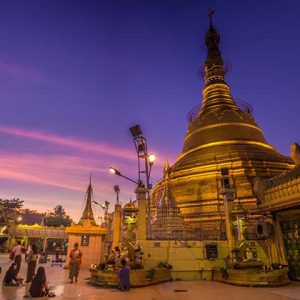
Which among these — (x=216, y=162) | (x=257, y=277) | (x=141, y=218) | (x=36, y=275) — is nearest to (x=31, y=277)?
(x=36, y=275)

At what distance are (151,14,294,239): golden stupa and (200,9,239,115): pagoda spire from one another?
0.13 meters

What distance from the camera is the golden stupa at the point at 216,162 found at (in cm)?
2398

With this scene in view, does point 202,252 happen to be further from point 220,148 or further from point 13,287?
point 220,148

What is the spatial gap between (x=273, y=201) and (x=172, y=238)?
21.5ft

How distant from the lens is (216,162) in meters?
27.1

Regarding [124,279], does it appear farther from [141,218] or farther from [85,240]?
[85,240]

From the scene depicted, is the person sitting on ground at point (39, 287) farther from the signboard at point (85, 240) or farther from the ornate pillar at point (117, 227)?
the signboard at point (85, 240)

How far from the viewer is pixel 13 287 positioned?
1027 centimetres

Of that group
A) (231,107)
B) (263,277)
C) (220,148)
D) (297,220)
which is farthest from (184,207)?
(231,107)

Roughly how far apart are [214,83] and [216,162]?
1637 centimetres

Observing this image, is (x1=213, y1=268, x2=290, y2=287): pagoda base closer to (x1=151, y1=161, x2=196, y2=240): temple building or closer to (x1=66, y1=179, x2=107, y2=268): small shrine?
(x1=151, y1=161, x2=196, y2=240): temple building

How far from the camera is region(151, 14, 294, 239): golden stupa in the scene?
24.0 meters

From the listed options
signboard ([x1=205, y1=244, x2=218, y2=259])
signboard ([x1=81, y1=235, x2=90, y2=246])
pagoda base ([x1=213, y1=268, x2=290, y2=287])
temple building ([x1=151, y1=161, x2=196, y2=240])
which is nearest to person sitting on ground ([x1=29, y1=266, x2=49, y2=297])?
pagoda base ([x1=213, y1=268, x2=290, y2=287])

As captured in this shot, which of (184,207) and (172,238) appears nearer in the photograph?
(172,238)
